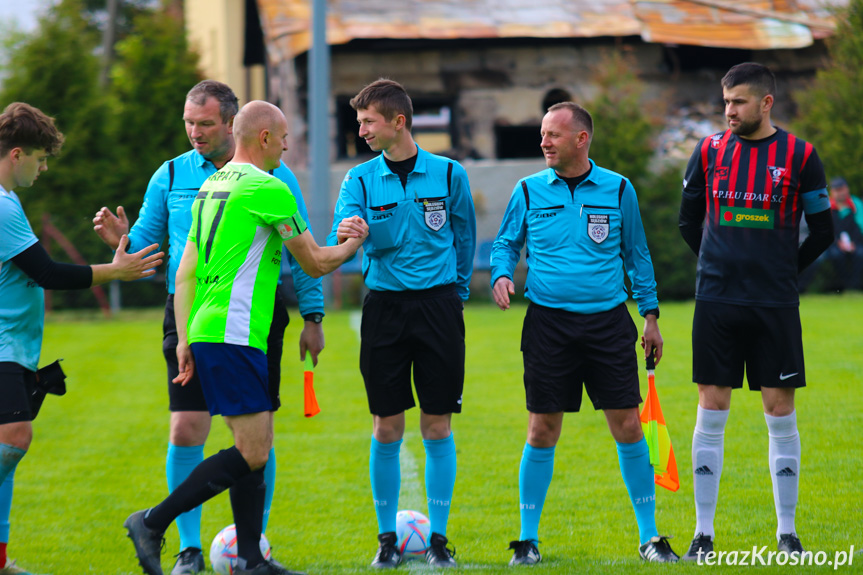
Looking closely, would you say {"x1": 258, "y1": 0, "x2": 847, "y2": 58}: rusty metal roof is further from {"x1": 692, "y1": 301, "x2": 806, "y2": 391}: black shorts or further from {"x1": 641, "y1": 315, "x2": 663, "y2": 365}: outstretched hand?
{"x1": 692, "y1": 301, "x2": 806, "y2": 391}: black shorts

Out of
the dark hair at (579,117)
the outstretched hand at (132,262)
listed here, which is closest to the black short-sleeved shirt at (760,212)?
the dark hair at (579,117)

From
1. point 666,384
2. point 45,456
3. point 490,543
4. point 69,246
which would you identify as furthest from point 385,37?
point 490,543

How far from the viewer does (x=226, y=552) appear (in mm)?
4770

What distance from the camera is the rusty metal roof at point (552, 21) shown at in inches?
793

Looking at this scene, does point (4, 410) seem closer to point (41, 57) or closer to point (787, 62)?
point (41, 57)

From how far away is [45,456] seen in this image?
320 inches

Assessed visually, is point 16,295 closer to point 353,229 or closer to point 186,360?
point 186,360

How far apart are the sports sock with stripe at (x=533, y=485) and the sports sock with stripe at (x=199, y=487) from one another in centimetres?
150

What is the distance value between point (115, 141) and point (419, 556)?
16.9 m

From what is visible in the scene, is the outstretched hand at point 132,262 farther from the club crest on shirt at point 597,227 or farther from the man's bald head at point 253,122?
the club crest on shirt at point 597,227

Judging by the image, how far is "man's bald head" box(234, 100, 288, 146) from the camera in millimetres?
4320

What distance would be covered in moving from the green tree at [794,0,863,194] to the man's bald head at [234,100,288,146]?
1588 cm

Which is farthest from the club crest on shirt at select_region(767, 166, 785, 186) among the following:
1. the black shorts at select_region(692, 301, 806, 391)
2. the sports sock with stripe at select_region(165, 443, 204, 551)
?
the sports sock with stripe at select_region(165, 443, 204, 551)

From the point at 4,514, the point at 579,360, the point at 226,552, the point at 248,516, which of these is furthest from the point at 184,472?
the point at 579,360
